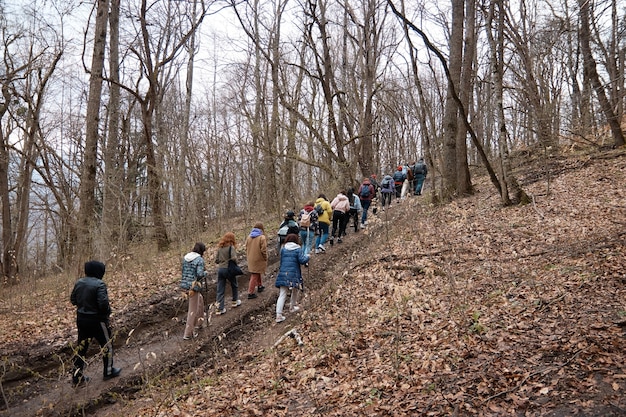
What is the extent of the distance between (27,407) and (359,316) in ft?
18.0

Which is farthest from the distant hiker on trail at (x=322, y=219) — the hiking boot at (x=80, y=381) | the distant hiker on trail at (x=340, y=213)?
the hiking boot at (x=80, y=381)

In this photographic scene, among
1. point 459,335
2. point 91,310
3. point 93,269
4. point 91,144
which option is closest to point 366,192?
point 91,144

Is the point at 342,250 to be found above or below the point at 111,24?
below

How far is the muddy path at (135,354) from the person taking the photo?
6.10 meters

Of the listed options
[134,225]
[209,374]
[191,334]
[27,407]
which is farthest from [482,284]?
[134,225]

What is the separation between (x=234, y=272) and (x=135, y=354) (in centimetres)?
253

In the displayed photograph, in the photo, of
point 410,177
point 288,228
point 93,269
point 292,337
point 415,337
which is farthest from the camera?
point 410,177

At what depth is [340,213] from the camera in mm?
12992

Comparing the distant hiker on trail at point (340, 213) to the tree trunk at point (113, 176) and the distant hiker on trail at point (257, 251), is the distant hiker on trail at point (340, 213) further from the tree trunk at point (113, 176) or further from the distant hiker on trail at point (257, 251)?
the tree trunk at point (113, 176)

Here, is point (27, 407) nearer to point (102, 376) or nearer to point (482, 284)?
point (102, 376)

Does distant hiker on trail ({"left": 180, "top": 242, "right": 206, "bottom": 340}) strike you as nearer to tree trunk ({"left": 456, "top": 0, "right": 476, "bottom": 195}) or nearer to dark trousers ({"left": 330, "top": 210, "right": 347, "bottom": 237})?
dark trousers ({"left": 330, "top": 210, "right": 347, "bottom": 237})

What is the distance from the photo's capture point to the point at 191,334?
807 cm

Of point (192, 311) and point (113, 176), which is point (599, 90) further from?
point (113, 176)

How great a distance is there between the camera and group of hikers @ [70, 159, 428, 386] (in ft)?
21.5
